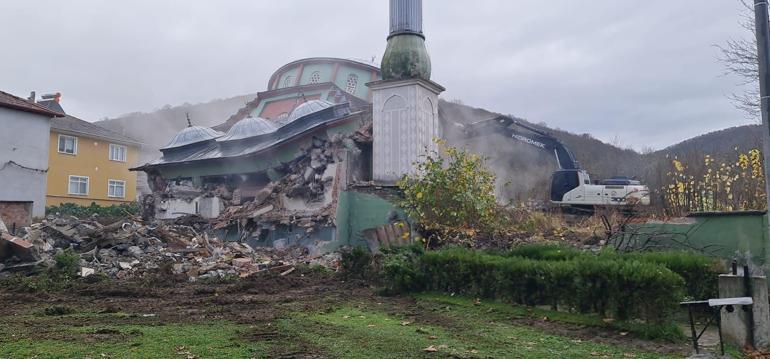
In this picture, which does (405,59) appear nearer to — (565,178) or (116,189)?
(565,178)

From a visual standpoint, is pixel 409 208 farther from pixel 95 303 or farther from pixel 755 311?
pixel 755 311

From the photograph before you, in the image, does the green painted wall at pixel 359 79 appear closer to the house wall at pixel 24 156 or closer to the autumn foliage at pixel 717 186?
the house wall at pixel 24 156

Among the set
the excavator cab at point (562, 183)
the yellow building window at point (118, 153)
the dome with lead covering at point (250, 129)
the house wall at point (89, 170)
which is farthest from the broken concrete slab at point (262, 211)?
the yellow building window at point (118, 153)

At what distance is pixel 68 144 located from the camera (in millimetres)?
35688

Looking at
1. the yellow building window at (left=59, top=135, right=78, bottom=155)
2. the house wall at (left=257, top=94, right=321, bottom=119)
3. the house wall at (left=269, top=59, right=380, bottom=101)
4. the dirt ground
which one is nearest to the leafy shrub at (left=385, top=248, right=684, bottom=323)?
the dirt ground

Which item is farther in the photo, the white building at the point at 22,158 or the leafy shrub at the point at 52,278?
the white building at the point at 22,158

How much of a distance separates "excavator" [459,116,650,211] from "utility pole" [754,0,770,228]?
1356 cm

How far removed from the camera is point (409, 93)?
17.1 metres

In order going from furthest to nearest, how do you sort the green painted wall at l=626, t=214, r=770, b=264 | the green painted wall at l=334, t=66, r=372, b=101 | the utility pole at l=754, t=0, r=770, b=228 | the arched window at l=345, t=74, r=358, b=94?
the arched window at l=345, t=74, r=358, b=94
the green painted wall at l=334, t=66, r=372, b=101
the green painted wall at l=626, t=214, r=770, b=264
the utility pole at l=754, t=0, r=770, b=228

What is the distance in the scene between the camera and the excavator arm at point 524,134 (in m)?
22.2

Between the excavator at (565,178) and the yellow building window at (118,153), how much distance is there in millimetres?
A: 26820

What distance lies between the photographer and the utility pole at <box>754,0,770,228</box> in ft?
21.6

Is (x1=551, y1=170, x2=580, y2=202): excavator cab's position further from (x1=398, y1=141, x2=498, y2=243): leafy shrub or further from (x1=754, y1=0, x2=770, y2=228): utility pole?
(x1=754, y1=0, x2=770, y2=228): utility pole

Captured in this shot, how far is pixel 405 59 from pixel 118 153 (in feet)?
94.1
